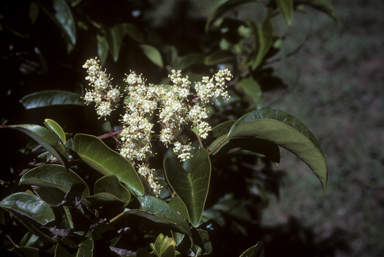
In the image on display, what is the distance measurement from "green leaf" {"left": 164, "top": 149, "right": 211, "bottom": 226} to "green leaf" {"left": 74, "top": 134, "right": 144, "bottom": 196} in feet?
0.37

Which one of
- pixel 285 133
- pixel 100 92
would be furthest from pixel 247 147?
pixel 100 92

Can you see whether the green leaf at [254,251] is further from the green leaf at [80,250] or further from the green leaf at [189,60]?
the green leaf at [189,60]

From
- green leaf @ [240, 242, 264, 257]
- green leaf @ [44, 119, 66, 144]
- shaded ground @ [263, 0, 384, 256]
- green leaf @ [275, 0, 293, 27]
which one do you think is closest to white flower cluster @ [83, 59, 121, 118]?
green leaf @ [44, 119, 66, 144]

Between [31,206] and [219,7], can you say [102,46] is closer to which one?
[219,7]

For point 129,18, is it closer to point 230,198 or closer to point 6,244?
point 230,198

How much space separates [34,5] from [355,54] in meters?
3.58

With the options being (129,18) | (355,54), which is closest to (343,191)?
(355,54)

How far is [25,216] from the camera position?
85cm

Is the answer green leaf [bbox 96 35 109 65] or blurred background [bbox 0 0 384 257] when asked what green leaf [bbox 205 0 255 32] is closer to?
blurred background [bbox 0 0 384 257]

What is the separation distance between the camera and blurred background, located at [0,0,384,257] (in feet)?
4.51

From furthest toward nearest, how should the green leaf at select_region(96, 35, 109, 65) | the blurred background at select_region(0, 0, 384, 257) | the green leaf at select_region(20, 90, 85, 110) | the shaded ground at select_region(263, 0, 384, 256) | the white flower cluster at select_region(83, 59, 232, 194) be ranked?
the shaded ground at select_region(263, 0, 384, 256)
the green leaf at select_region(96, 35, 109, 65)
the blurred background at select_region(0, 0, 384, 257)
the green leaf at select_region(20, 90, 85, 110)
the white flower cluster at select_region(83, 59, 232, 194)

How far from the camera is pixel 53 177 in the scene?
0.87 metres

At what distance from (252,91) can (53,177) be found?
1128mm

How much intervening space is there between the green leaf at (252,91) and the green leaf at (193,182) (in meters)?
0.79
